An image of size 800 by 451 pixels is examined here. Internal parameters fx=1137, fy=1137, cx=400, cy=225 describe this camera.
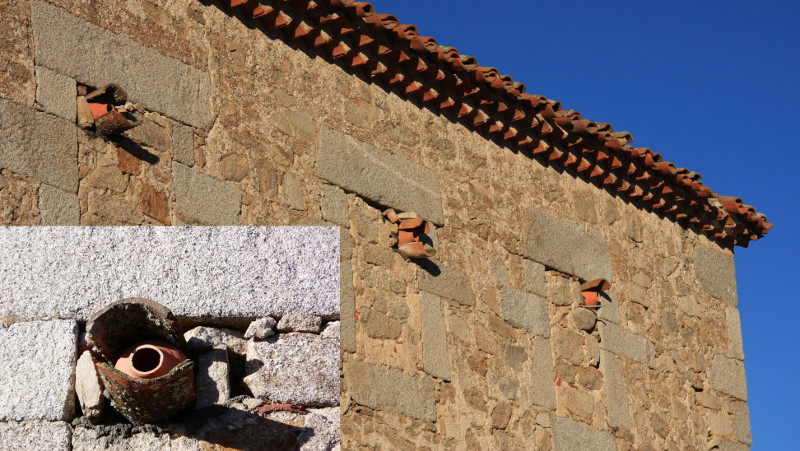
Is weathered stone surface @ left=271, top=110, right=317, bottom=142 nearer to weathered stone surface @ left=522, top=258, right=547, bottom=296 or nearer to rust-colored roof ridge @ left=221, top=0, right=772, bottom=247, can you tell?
rust-colored roof ridge @ left=221, top=0, right=772, bottom=247

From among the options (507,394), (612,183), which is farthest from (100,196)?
(612,183)

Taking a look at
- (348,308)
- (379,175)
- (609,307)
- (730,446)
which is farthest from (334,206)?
(730,446)

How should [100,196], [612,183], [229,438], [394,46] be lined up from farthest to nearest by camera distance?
[612,183] < [394,46] < [100,196] < [229,438]

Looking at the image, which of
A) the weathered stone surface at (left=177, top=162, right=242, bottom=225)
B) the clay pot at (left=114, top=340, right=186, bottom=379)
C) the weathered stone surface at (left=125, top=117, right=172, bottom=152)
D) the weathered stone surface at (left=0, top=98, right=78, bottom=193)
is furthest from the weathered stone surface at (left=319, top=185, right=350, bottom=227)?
the clay pot at (left=114, top=340, right=186, bottom=379)

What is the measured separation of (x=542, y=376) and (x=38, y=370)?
5003 millimetres

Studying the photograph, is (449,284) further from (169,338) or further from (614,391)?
(169,338)

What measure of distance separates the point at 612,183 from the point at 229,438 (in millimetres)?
6171

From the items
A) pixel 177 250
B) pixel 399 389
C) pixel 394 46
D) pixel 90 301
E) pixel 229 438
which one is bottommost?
pixel 229 438

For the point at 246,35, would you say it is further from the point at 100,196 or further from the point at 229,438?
the point at 229,438

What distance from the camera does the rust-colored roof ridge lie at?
21.5ft

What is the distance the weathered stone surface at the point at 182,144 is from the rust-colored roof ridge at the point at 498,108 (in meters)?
0.85

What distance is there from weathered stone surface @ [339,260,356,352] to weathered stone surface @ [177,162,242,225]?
0.72 meters

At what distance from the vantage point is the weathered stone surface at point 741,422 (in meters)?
8.98

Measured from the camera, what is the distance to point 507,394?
23.1 feet
